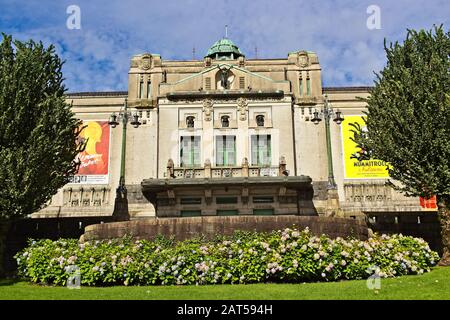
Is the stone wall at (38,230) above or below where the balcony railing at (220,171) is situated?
below

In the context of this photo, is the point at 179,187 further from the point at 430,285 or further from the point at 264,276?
the point at 430,285

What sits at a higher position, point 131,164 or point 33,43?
point 33,43

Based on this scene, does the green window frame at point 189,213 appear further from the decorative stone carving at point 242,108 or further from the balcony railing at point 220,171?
the decorative stone carving at point 242,108

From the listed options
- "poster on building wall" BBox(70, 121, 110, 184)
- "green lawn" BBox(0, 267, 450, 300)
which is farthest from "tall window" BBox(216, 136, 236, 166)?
"green lawn" BBox(0, 267, 450, 300)

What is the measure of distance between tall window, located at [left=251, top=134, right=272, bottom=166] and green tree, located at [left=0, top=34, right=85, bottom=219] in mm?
14056

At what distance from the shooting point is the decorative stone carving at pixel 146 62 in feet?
121

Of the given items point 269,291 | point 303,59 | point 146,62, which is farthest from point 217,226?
point 146,62

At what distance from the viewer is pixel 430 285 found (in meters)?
12.5

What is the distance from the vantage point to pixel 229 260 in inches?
563

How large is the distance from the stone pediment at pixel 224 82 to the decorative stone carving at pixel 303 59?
3214 mm

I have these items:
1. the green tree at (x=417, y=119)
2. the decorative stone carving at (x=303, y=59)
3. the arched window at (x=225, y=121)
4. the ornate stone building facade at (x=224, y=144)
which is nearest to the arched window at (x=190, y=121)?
the ornate stone building facade at (x=224, y=144)

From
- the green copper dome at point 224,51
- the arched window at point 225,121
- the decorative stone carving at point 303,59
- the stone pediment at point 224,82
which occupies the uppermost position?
the green copper dome at point 224,51
